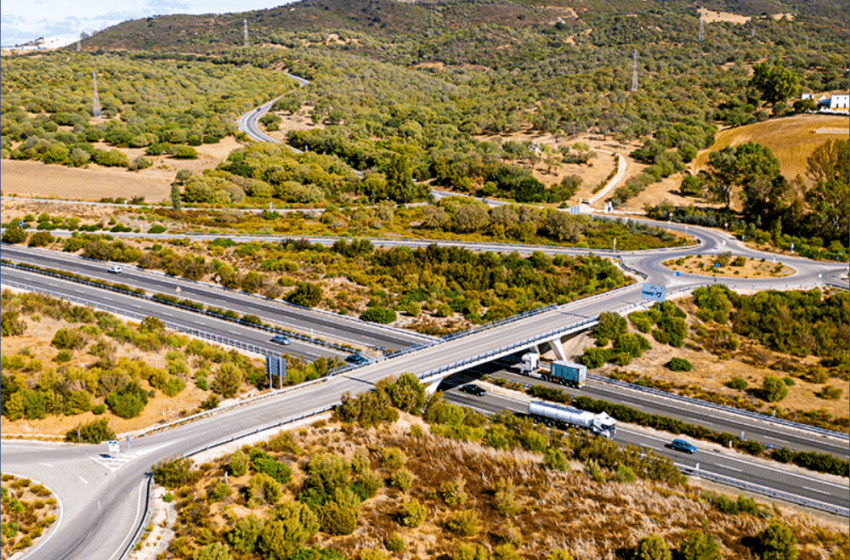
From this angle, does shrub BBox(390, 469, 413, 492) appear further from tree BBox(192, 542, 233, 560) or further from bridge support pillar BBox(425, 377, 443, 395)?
bridge support pillar BBox(425, 377, 443, 395)

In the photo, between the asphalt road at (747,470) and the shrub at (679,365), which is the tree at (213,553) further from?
the shrub at (679,365)

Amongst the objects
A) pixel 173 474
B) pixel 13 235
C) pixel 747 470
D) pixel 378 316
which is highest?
pixel 13 235

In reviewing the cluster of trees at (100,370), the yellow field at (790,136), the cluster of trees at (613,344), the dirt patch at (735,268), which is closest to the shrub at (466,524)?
the cluster of trees at (100,370)

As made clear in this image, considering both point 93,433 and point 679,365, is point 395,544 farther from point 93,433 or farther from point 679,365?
point 679,365

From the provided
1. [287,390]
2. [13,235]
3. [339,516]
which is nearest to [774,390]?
[287,390]

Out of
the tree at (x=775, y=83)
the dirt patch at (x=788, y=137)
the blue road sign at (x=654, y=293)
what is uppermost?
the tree at (x=775, y=83)

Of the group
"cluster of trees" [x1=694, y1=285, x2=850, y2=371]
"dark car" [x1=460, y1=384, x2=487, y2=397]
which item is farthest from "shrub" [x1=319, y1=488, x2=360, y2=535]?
"cluster of trees" [x1=694, y1=285, x2=850, y2=371]
